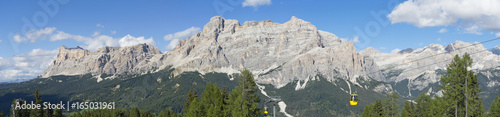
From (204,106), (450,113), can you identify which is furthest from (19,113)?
(450,113)

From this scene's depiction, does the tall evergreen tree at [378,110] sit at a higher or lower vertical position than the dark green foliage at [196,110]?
lower

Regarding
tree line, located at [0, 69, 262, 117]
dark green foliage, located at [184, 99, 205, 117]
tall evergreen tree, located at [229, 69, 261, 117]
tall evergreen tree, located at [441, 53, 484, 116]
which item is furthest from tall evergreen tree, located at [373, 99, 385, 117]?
dark green foliage, located at [184, 99, 205, 117]

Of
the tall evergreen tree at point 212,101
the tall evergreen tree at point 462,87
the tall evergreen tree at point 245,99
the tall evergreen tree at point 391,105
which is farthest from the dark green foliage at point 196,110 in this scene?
the tall evergreen tree at point 391,105

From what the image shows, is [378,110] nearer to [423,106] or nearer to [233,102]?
[423,106]

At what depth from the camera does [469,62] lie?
197ft

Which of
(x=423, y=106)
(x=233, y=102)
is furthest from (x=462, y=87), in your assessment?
(x=423, y=106)

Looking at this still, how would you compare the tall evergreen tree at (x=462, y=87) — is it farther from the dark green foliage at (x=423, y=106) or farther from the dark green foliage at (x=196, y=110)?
the dark green foliage at (x=423, y=106)

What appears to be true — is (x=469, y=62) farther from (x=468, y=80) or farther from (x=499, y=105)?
(x=499, y=105)

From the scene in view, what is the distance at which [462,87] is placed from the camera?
60000 millimetres

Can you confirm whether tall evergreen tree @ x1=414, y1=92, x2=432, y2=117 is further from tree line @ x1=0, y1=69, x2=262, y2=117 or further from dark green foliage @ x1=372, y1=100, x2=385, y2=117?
tree line @ x1=0, y1=69, x2=262, y2=117

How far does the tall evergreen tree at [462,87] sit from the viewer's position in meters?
59.8

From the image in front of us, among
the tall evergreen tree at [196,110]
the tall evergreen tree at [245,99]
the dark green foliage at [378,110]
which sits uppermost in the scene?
the tall evergreen tree at [245,99]

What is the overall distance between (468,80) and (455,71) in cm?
236

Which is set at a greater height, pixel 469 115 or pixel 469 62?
pixel 469 62
